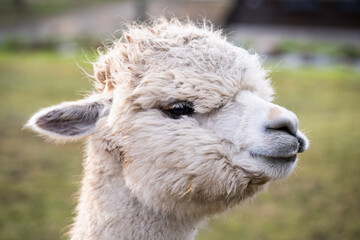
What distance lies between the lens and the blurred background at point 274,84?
21.1 ft

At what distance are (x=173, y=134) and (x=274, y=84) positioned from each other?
12.9ft

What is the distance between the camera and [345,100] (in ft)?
41.5

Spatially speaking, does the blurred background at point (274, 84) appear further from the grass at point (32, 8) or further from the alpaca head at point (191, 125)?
the alpaca head at point (191, 125)

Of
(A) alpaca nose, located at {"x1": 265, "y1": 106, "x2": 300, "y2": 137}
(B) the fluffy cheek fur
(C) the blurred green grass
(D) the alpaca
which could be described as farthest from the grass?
(A) alpaca nose, located at {"x1": 265, "y1": 106, "x2": 300, "y2": 137}

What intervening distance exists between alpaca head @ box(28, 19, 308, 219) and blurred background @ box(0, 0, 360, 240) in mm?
371

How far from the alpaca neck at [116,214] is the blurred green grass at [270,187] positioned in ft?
1.12

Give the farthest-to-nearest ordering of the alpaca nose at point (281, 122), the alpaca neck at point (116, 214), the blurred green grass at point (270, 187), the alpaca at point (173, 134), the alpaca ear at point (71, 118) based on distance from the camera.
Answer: the blurred green grass at point (270, 187), the alpaca ear at point (71, 118), the alpaca neck at point (116, 214), the alpaca at point (173, 134), the alpaca nose at point (281, 122)

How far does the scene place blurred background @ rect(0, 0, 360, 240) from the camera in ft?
21.1

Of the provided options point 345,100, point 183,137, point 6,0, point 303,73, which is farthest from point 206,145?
point 6,0

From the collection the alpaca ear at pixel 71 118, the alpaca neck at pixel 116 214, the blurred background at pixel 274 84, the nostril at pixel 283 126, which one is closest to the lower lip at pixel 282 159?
the nostril at pixel 283 126

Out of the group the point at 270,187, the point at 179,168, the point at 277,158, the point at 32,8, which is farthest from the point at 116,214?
the point at 32,8

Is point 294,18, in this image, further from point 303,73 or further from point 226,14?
point 303,73

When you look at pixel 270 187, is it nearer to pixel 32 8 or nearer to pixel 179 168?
pixel 179 168

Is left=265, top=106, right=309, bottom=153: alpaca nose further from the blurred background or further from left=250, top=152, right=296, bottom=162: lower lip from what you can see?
the blurred background
